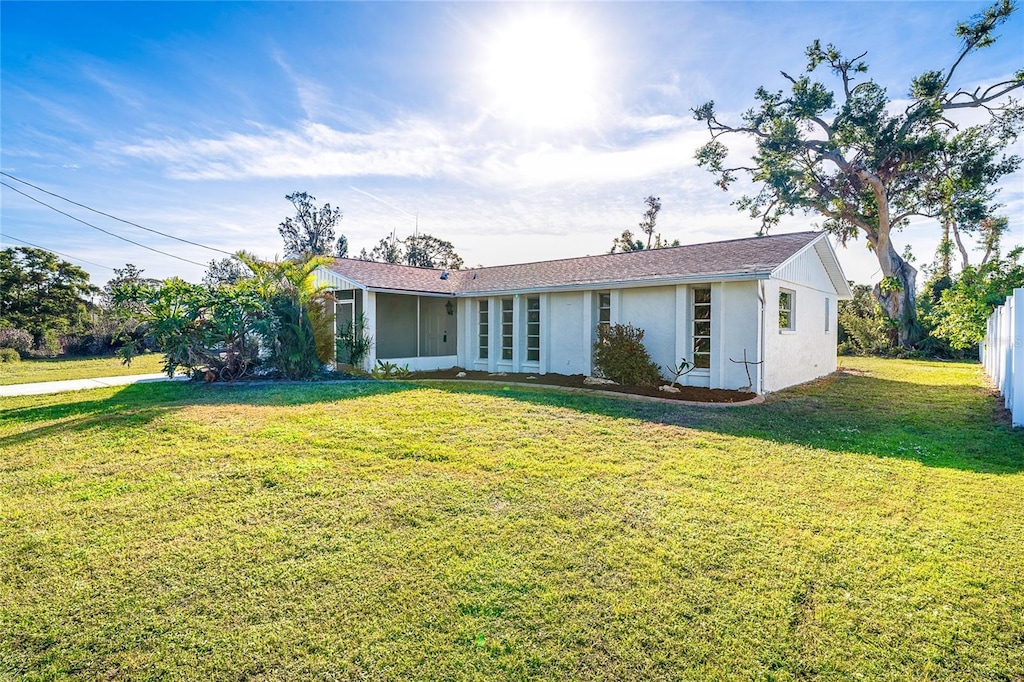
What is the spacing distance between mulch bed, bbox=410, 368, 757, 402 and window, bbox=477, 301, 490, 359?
112cm

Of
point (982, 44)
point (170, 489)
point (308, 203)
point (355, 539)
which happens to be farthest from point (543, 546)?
point (308, 203)

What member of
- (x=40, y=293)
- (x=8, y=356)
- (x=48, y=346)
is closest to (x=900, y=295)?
(x=8, y=356)

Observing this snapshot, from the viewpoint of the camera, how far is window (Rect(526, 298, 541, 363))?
48.1 feet

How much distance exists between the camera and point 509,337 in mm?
15414

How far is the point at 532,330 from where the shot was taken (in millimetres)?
14820

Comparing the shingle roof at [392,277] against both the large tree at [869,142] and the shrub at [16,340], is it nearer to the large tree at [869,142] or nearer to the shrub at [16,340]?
the shrub at [16,340]

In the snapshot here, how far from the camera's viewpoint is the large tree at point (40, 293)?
22438 millimetres

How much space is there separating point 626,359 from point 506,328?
491 cm

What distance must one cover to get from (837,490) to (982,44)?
2836 centimetres

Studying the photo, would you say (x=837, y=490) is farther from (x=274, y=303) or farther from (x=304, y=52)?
(x=304, y=52)

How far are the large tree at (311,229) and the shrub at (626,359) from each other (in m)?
36.0

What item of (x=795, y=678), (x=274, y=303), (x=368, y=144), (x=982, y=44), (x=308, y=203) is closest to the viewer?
(x=795, y=678)

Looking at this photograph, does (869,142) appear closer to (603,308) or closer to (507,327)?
(603,308)

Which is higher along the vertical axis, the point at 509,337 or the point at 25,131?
the point at 25,131
